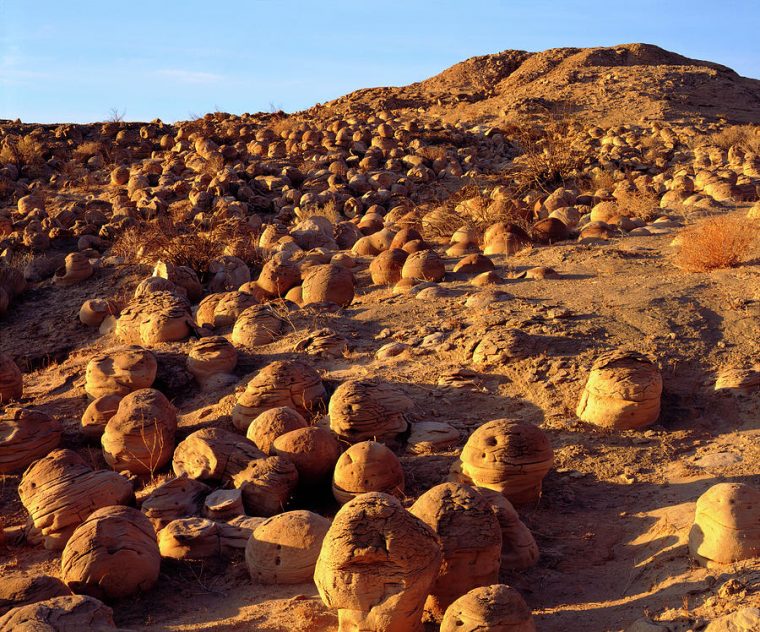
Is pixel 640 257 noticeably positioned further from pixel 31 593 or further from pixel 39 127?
pixel 39 127

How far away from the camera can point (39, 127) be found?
18.5 metres

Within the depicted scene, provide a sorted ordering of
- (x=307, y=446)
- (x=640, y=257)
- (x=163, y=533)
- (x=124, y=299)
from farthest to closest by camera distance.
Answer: (x=124, y=299) < (x=640, y=257) < (x=307, y=446) < (x=163, y=533)

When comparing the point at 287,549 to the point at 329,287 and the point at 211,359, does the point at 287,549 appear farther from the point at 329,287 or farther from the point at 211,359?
Answer: the point at 329,287

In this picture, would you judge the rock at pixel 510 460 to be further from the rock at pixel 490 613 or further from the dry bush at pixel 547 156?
the dry bush at pixel 547 156

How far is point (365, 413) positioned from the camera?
203 inches

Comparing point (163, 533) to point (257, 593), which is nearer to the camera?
point (257, 593)

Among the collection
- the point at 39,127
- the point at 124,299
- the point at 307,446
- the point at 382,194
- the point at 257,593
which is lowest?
the point at 257,593

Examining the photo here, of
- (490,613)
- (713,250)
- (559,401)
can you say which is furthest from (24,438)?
(713,250)

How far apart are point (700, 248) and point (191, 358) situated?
4403 millimetres

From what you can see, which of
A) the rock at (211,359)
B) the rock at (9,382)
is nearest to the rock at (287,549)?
the rock at (211,359)

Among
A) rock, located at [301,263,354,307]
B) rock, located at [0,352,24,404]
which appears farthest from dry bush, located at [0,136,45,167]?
rock, located at [301,263,354,307]

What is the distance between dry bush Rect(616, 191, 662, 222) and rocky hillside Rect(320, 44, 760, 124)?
6.34 metres

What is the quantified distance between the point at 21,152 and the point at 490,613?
51.0 feet

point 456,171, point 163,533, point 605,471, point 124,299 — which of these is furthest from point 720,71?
point 163,533
